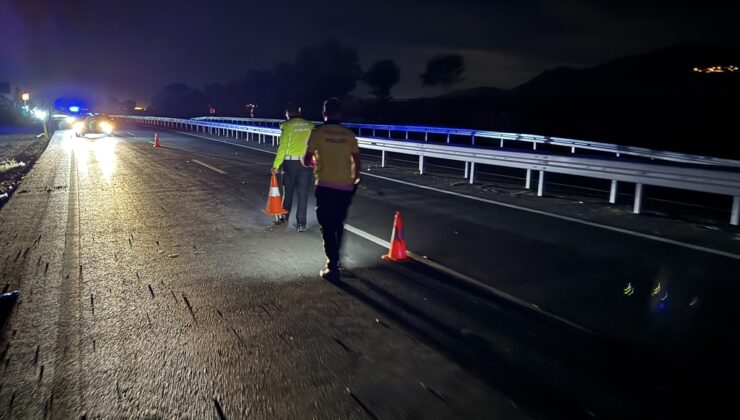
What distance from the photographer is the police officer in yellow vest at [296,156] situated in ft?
27.7

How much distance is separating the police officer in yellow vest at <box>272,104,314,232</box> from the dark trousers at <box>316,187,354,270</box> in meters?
2.26

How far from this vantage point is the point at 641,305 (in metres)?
5.52

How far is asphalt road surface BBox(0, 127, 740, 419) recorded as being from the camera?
369cm

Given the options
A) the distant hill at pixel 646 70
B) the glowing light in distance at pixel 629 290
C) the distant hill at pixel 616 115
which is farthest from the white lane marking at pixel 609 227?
the distant hill at pixel 646 70

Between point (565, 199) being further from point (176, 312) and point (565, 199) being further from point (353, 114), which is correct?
point (353, 114)

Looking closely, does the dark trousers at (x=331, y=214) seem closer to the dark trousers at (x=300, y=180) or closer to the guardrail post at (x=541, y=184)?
the dark trousers at (x=300, y=180)

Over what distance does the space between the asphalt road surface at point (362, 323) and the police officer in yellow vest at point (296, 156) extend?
518 mm

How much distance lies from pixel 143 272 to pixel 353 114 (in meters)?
70.2

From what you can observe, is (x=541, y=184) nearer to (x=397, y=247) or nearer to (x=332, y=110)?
(x=397, y=247)

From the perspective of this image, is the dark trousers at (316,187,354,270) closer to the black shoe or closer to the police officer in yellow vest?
the black shoe

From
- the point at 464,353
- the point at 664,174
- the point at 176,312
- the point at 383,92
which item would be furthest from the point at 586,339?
the point at 383,92

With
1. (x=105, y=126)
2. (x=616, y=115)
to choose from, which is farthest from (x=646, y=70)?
(x=105, y=126)

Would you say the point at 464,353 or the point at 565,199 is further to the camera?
the point at 565,199

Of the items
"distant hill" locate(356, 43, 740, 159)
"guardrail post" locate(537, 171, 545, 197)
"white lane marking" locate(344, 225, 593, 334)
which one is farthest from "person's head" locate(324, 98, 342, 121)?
"distant hill" locate(356, 43, 740, 159)
